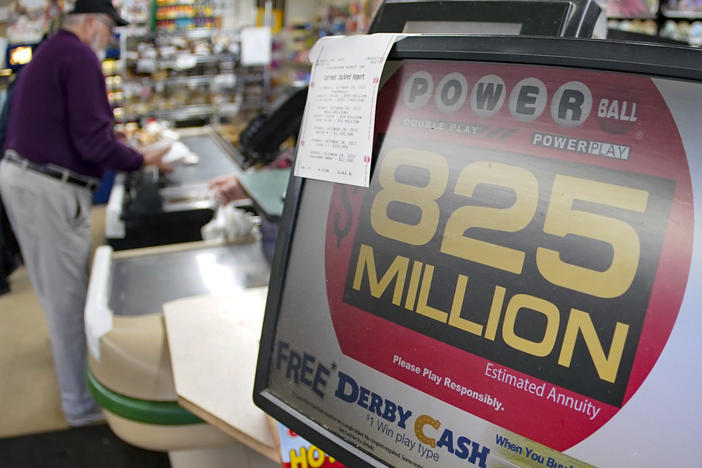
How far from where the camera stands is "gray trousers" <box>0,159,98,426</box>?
2.51m

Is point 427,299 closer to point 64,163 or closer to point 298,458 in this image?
point 298,458

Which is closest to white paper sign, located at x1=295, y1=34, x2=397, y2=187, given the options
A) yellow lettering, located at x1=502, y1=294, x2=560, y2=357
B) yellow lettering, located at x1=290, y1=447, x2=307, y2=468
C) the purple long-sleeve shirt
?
yellow lettering, located at x1=502, y1=294, x2=560, y2=357

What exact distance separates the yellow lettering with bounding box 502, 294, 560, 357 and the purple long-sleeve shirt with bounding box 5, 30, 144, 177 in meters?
2.28

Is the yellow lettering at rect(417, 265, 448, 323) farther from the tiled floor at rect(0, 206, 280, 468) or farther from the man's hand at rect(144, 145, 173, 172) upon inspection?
the man's hand at rect(144, 145, 173, 172)

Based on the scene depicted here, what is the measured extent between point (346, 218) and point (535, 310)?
26 centimetres

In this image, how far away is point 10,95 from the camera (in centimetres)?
274

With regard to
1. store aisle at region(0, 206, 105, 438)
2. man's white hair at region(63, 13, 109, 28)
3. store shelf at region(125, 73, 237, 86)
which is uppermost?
man's white hair at region(63, 13, 109, 28)

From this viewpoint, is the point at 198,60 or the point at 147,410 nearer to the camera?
the point at 147,410

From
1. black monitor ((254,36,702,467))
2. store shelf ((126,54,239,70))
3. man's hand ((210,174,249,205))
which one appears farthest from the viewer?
store shelf ((126,54,239,70))

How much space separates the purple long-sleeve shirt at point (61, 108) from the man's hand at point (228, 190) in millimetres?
546

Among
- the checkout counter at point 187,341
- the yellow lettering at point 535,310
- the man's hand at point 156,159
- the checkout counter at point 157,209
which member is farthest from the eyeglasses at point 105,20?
the yellow lettering at point 535,310

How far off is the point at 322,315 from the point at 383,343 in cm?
10

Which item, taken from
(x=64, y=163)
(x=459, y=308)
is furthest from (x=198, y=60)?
(x=459, y=308)

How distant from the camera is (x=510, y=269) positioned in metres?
0.61
